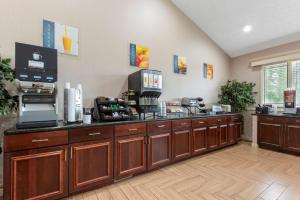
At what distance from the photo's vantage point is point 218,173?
2682 millimetres

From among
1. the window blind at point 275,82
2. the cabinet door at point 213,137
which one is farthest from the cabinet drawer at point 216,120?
the window blind at point 275,82

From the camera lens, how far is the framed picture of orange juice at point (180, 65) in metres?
3.91

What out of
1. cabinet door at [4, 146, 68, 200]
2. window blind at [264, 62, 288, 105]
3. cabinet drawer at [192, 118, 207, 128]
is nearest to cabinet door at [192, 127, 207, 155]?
cabinet drawer at [192, 118, 207, 128]

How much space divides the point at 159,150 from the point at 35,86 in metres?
1.92

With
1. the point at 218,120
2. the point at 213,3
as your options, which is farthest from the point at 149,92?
the point at 213,3

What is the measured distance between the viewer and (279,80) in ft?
14.3

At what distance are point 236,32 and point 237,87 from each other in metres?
1.45

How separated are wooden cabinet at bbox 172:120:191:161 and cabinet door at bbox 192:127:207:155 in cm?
15

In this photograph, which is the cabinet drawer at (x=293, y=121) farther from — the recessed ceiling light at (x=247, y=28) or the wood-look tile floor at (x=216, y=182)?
the recessed ceiling light at (x=247, y=28)

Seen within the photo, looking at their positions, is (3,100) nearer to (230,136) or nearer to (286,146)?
(230,136)

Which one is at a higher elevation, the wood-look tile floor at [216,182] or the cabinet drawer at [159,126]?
the cabinet drawer at [159,126]

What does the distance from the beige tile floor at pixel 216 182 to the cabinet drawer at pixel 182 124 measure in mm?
660

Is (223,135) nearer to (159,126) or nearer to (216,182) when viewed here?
(216,182)

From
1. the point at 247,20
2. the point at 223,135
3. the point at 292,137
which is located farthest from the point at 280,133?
the point at 247,20
